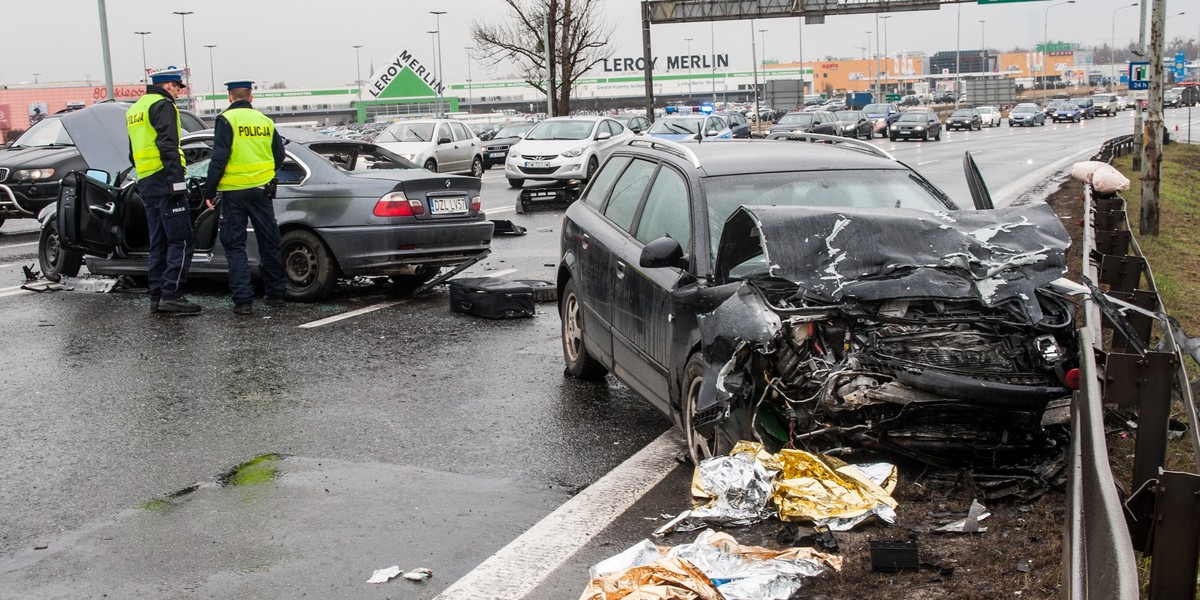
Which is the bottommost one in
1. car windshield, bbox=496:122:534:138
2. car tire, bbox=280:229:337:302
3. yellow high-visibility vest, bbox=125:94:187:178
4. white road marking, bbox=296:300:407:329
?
white road marking, bbox=296:300:407:329

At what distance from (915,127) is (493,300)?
44.8 meters

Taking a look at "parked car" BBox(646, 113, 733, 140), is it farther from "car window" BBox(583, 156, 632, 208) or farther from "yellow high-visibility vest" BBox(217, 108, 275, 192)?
"car window" BBox(583, 156, 632, 208)

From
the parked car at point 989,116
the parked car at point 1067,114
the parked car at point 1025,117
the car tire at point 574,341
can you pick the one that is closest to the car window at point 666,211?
the car tire at point 574,341

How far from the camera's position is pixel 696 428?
5.28m

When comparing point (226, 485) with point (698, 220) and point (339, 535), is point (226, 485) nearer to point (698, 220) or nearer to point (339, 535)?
point (339, 535)

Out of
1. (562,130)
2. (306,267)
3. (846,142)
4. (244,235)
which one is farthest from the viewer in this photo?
(562,130)

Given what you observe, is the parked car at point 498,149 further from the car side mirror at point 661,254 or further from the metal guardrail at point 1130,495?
the metal guardrail at point 1130,495

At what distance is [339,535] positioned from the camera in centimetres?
495

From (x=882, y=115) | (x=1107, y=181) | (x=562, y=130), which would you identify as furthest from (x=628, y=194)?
(x=882, y=115)

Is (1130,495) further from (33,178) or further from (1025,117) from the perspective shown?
(1025,117)

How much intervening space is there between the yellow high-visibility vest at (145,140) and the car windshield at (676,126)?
23.5m

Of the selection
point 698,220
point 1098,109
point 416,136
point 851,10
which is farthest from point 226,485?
point 1098,109

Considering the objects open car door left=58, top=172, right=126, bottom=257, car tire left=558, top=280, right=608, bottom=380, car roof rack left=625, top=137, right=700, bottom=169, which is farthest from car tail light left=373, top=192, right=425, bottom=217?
car roof rack left=625, top=137, right=700, bottom=169

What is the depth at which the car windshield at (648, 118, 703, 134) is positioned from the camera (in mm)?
32844
